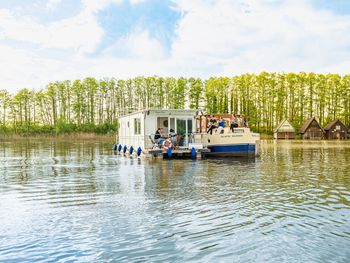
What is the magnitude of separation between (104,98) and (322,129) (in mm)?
47657

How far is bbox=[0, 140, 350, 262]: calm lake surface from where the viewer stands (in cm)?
590

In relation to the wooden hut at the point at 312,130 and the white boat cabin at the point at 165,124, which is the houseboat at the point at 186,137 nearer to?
the white boat cabin at the point at 165,124

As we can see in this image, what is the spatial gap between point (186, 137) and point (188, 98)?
56392 mm

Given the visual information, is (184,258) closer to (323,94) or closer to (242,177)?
(242,177)

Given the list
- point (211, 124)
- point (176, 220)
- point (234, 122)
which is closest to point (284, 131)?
point (234, 122)

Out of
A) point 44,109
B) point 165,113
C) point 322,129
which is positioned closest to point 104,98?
point 44,109

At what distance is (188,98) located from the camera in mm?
81062

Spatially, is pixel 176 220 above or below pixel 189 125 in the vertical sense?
below

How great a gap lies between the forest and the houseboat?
2134 inches

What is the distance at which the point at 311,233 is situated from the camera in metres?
6.91

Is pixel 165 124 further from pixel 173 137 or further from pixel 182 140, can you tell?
pixel 182 140

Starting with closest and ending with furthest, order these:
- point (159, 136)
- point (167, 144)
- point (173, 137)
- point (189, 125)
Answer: point (167, 144) < point (173, 137) < point (159, 136) < point (189, 125)

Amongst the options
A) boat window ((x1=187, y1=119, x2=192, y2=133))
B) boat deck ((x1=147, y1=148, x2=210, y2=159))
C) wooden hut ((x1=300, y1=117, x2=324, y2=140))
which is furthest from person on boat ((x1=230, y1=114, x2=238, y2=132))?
wooden hut ((x1=300, y1=117, x2=324, y2=140))

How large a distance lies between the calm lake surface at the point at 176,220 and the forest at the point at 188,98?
68.1m
